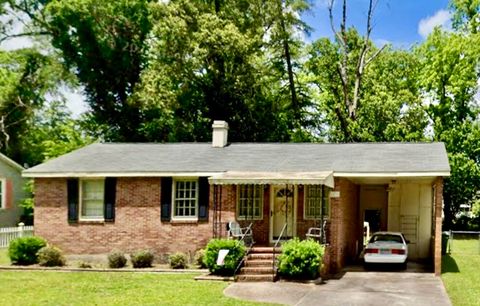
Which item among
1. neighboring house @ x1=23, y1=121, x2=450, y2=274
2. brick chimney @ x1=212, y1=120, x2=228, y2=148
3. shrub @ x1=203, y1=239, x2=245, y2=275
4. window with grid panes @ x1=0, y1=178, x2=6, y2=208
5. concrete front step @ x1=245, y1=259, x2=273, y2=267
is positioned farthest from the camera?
window with grid panes @ x1=0, y1=178, x2=6, y2=208

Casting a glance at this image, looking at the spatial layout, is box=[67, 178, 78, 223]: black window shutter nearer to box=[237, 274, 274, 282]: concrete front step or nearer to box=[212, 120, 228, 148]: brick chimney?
box=[212, 120, 228, 148]: brick chimney

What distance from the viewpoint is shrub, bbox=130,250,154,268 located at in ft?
66.3

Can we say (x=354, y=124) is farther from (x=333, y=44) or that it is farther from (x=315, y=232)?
(x=315, y=232)

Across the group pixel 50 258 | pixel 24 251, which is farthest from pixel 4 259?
pixel 50 258

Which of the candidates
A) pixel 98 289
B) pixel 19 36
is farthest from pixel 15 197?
pixel 98 289

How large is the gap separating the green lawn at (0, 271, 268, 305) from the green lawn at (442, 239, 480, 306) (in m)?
5.61

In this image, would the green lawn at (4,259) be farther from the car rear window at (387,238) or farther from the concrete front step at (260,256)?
the car rear window at (387,238)

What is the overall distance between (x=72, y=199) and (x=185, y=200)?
4.18m

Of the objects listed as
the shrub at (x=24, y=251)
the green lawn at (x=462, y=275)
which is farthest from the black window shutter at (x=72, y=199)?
the green lawn at (x=462, y=275)

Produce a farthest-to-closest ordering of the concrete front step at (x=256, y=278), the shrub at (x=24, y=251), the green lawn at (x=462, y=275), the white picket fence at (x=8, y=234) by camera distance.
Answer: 1. the white picket fence at (x=8, y=234)
2. the shrub at (x=24, y=251)
3. the concrete front step at (x=256, y=278)
4. the green lawn at (x=462, y=275)

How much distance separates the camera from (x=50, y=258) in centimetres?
2052

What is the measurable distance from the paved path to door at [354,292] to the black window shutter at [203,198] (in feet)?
15.3

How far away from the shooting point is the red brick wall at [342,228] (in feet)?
66.0

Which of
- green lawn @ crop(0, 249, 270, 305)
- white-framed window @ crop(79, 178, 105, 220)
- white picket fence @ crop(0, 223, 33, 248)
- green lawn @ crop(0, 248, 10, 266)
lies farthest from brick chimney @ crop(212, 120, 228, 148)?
white picket fence @ crop(0, 223, 33, 248)
